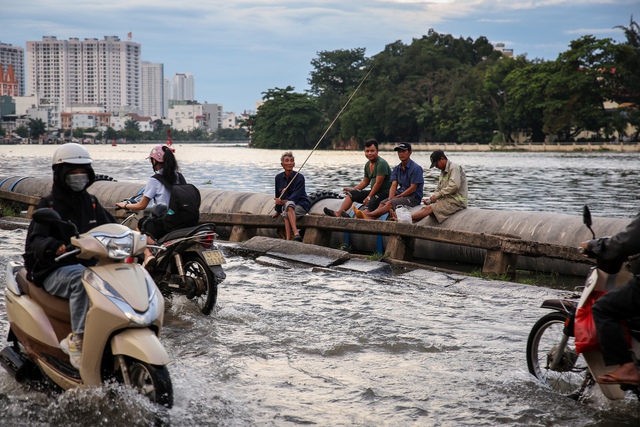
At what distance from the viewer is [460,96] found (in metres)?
103

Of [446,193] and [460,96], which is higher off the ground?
[460,96]

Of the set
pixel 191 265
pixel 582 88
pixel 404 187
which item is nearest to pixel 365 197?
pixel 404 187

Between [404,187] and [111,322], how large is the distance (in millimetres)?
8559

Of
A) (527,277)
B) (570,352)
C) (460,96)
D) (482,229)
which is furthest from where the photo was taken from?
(460,96)

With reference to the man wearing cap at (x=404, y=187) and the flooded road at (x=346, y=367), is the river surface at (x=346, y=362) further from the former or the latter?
the man wearing cap at (x=404, y=187)

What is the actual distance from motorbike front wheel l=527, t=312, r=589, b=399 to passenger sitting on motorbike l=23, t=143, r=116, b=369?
294cm

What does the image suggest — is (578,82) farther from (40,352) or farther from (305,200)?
(40,352)

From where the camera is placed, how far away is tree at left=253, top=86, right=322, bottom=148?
12850 centimetres

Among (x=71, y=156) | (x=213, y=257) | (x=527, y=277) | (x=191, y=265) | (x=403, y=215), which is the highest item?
(x=71, y=156)

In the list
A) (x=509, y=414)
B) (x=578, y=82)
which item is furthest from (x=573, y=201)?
(x=578, y=82)

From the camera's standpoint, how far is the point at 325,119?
132625 millimetres

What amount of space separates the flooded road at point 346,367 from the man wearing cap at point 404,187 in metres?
2.88

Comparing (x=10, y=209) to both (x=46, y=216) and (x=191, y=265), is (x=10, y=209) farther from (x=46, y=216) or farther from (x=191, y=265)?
(x=46, y=216)

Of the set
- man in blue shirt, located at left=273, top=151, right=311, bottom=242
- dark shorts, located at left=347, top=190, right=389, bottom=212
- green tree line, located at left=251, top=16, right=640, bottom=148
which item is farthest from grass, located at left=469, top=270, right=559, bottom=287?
green tree line, located at left=251, top=16, right=640, bottom=148
